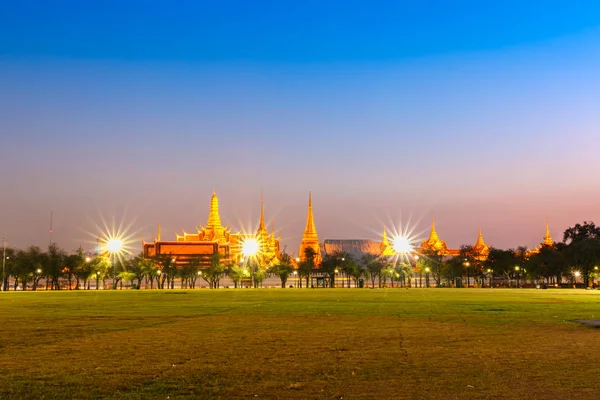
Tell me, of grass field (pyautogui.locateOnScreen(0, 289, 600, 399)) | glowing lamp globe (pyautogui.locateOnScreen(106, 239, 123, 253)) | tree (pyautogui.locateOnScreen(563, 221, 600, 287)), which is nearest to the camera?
grass field (pyautogui.locateOnScreen(0, 289, 600, 399))

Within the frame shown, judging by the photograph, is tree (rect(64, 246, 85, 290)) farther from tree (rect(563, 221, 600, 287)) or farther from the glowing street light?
tree (rect(563, 221, 600, 287))

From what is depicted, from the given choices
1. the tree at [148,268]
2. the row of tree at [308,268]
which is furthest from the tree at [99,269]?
the tree at [148,268]

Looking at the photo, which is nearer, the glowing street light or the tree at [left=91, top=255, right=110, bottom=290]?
the tree at [left=91, top=255, right=110, bottom=290]

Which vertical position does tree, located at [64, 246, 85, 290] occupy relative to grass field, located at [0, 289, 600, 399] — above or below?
above

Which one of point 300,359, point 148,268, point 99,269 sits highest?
point 148,268

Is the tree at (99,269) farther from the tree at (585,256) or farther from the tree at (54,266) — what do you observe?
the tree at (585,256)

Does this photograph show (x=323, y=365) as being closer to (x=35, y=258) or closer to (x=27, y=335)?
(x=27, y=335)

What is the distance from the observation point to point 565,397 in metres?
13.6

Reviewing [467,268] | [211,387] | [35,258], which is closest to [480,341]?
[211,387]

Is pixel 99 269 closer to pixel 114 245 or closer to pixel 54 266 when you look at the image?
pixel 54 266

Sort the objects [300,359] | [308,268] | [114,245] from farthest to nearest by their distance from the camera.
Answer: [114,245] < [308,268] < [300,359]

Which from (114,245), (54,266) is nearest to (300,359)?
(54,266)

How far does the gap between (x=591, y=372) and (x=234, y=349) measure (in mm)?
10067


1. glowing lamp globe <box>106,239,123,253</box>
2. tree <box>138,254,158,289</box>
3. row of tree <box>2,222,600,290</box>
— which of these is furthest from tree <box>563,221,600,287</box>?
glowing lamp globe <box>106,239,123,253</box>
